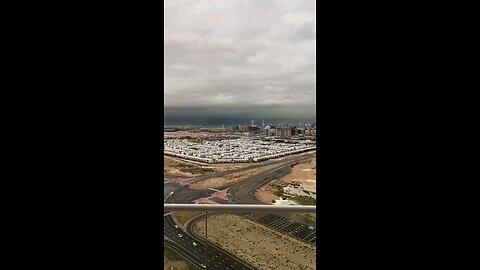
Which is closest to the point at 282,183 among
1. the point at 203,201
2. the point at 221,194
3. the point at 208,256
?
the point at 221,194

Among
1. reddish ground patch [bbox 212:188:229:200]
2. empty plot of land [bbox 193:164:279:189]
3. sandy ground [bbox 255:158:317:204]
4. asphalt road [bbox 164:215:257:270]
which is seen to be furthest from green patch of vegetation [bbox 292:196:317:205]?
asphalt road [bbox 164:215:257:270]

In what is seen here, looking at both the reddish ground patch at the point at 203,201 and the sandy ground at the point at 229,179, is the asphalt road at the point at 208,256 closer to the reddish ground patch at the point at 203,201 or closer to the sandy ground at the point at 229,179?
the reddish ground patch at the point at 203,201

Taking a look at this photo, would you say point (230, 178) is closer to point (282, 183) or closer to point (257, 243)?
point (282, 183)

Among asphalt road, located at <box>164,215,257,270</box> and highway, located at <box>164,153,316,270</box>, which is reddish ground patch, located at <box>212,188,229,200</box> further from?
asphalt road, located at <box>164,215,257,270</box>

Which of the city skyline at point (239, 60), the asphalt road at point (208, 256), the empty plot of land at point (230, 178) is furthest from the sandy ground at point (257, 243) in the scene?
the city skyline at point (239, 60)

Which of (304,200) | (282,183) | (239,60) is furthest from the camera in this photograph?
(239,60)

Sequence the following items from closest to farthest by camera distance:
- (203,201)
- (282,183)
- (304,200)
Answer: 1. (304,200)
2. (203,201)
3. (282,183)
